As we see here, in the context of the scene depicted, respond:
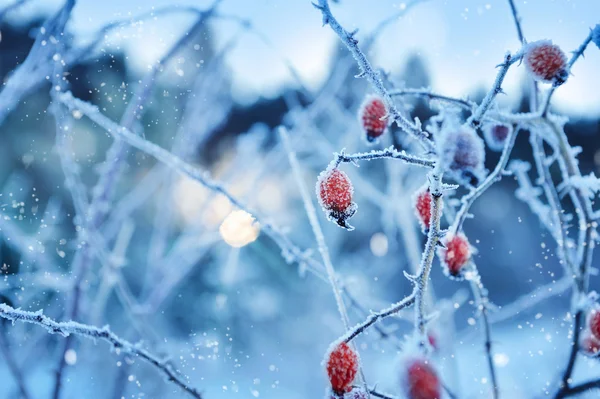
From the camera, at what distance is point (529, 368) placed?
3617mm

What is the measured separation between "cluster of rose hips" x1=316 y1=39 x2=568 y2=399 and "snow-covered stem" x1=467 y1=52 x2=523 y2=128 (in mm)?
16

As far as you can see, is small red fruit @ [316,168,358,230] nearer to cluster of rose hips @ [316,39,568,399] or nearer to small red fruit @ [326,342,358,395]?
cluster of rose hips @ [316,39,568,399]

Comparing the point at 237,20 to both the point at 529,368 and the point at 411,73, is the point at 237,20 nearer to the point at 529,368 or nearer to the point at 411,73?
the point at 411,73

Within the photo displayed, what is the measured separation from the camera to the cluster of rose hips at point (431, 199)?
66 cm

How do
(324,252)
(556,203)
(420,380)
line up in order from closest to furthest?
(420,380) → (324,252) → (556,203)

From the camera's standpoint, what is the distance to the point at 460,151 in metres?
0.65

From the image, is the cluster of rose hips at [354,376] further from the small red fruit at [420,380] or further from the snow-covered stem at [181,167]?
the snow-covered stem at [181,167]

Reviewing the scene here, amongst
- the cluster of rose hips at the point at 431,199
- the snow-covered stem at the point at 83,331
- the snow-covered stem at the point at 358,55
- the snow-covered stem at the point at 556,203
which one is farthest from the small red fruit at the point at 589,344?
the snow-covered stem at the point at 83,331

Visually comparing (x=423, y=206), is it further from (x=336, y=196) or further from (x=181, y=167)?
(x=181, y=167)

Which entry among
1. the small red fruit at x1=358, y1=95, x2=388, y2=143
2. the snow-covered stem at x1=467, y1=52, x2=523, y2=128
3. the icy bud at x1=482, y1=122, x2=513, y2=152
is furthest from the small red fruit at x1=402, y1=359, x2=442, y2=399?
the icy bud at x1=482, y1=122, x2=513, y2=152

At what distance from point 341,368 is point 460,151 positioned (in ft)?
1.35

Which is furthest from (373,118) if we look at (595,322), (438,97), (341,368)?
(595,322)

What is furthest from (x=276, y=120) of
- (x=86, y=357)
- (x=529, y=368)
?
(x=86, y=357)

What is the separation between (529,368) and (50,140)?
4033mm
